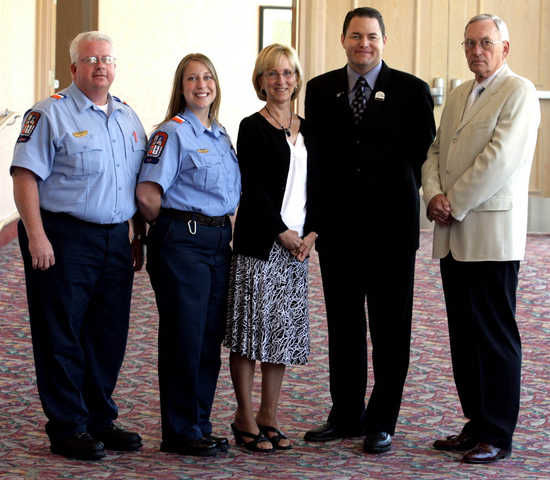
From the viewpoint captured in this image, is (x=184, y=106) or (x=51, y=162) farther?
(x=184, y=106)

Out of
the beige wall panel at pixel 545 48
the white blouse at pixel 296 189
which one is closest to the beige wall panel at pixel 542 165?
the beige wall panel at pixel 545 48

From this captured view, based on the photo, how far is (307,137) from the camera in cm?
347

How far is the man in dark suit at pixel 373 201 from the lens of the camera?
3.44m

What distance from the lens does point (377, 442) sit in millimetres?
3398

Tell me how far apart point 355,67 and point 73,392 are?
1.65 meters

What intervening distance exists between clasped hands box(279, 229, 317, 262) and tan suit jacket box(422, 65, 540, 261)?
0.49 m

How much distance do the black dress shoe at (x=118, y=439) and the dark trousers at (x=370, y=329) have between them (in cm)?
81

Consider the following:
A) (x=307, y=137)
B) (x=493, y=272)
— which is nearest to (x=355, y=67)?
(x=307, y=137)

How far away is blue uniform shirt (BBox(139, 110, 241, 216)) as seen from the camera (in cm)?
320

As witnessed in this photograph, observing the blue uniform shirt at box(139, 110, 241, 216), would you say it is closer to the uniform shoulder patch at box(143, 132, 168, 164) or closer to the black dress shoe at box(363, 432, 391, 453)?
the uniform shoulder patch at box(143, 132, 168, 164)

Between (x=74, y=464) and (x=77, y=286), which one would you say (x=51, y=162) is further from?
(x=74, y=464)

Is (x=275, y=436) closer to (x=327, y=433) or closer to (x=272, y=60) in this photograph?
(x=327, y=433)

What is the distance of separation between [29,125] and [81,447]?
3.83 ft

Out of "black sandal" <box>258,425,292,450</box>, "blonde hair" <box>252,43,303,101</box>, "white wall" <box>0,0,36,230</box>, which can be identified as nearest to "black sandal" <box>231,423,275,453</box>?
"black sandal" <box>258,425,292,450</box>
